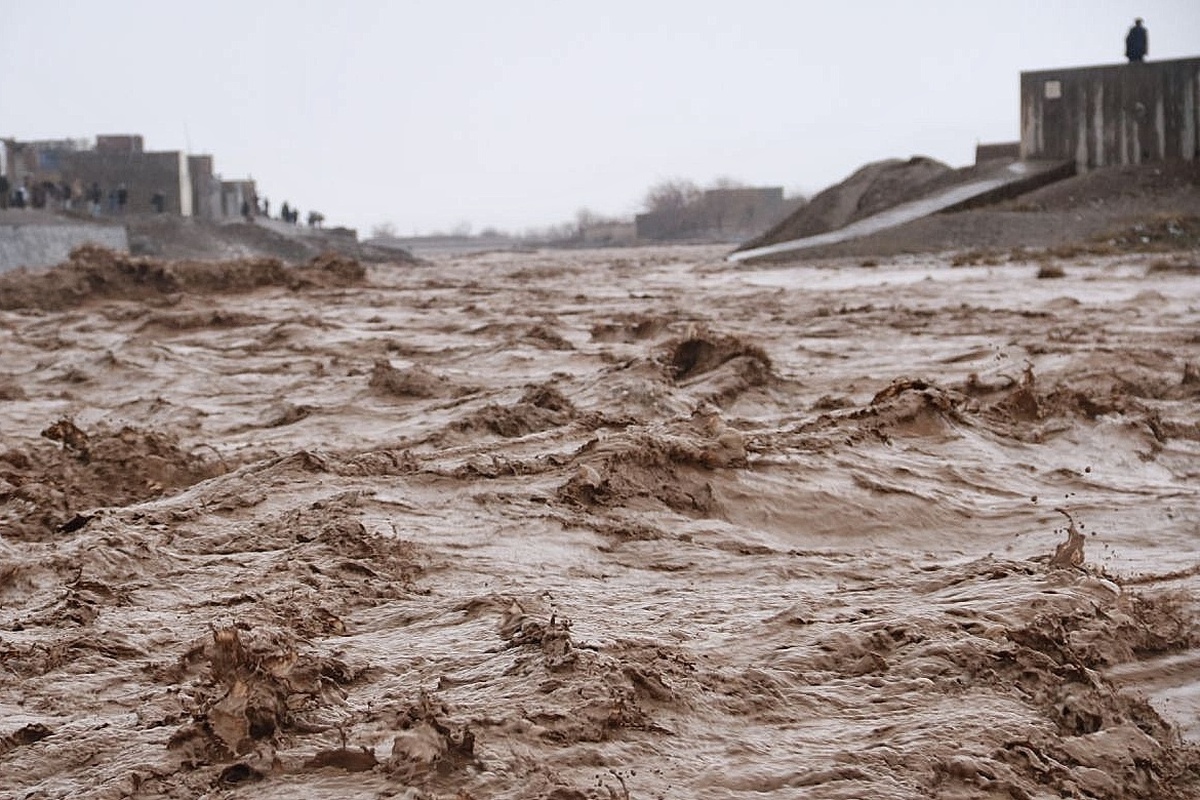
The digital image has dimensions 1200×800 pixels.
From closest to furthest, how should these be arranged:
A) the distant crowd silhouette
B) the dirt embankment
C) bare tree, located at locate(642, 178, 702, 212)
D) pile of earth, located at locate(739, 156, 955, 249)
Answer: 1. pile of earth, located at locate(739, 156, 955, 249)
2. the dirt embankment
3. the distant crowd silhouette
4. bare tree, located at locate(642, 178, 702, 212)

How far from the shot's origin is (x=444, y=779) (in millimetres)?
2182

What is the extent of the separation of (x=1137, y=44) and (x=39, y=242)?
66.3 ft

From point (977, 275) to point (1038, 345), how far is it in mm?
7463

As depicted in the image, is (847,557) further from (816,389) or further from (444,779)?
(816,389)

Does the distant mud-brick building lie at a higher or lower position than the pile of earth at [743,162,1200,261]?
higher

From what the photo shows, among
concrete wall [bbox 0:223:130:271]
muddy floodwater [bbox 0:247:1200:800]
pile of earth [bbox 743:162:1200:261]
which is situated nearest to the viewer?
muddy floodwater [bbox 0:247:1200:800]

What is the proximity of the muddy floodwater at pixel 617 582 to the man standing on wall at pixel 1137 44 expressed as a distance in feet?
71.2

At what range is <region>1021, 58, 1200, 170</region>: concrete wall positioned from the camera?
82.4 feet

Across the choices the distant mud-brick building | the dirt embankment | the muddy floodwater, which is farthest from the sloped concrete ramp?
the distant mud-brick building

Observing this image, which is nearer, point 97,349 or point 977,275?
point 97,349

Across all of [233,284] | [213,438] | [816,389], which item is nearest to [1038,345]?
[816,389]

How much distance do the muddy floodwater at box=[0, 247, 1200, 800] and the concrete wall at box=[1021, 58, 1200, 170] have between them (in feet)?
64.1

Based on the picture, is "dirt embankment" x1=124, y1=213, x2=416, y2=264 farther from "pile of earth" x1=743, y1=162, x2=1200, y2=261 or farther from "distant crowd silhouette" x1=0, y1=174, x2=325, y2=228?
"pile of earth" x1=743, y1=162, x2=1200, y2=261

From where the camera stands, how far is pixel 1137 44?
1066 inches
